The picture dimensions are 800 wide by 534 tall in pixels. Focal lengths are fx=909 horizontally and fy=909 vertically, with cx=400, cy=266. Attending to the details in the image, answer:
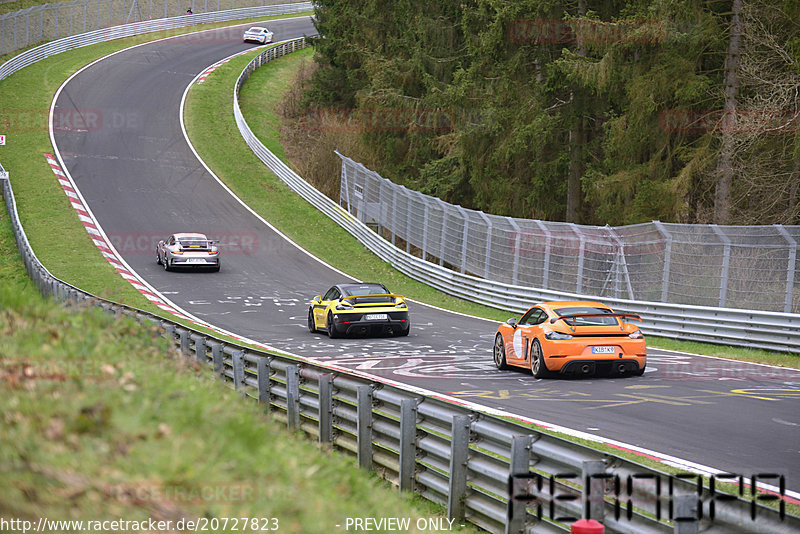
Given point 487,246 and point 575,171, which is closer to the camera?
point 487,246

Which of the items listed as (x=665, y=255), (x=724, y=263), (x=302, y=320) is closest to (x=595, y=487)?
(x=724, y=263)

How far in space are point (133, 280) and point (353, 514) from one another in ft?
93.8

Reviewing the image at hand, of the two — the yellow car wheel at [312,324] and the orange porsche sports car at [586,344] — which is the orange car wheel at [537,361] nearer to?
the orange porsche sports car at [586,344]

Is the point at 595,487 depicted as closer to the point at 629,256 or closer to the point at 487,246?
the point at 629,256

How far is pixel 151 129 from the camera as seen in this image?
190 ft

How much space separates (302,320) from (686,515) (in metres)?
21.2

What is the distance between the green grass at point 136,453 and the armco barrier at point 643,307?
14.5 meters

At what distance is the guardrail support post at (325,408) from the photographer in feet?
32.6

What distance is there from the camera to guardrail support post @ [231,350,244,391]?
12.2 meters

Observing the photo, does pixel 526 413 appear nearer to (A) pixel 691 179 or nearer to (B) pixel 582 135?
(A) pixel 691 179

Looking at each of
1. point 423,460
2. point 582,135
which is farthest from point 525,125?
point 423,460

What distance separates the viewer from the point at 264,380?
11.5m

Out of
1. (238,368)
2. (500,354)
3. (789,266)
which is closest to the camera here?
(238,368)

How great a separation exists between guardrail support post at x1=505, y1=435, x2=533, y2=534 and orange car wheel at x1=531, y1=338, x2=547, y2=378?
325 inches
